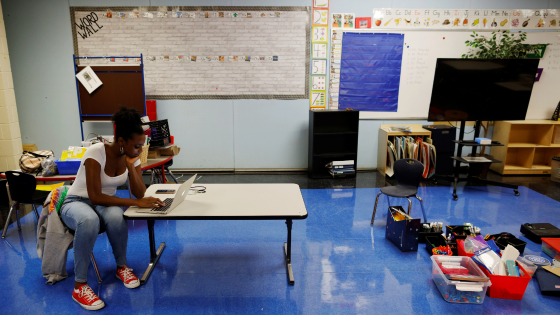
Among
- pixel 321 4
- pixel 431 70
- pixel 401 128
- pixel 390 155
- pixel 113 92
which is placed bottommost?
pixel 390 155

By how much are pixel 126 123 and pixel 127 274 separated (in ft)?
3.70

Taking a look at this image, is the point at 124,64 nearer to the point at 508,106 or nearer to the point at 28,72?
the point at 28,72

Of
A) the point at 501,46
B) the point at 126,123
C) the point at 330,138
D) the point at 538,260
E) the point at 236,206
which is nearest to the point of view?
the point at 126,123

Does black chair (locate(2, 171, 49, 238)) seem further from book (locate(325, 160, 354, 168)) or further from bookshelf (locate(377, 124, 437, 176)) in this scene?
bookshelf (locate(377, 124, 437, 176))

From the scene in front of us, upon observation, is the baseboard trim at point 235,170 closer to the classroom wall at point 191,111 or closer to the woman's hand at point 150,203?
the classroom wall at point 191,111

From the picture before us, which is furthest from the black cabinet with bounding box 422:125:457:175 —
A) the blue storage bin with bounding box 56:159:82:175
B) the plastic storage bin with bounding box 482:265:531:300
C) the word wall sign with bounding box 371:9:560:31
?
the blue storage bin with bounding box 56:159:82:175

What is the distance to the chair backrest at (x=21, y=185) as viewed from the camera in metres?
2.74

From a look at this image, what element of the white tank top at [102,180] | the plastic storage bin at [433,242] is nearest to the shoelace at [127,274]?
the white tank top at [102,180]

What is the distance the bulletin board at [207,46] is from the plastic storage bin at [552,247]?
3503 millimetres

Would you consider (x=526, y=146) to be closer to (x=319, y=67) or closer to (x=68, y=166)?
(x=319, y=67)

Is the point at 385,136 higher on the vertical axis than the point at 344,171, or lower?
higher

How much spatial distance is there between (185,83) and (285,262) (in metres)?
3.48

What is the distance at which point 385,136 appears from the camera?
5.03 metres

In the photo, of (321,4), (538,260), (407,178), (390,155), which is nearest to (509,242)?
(538,260)
